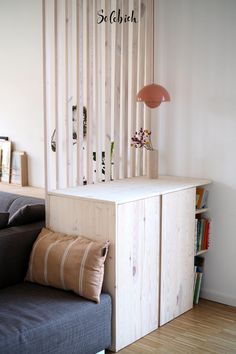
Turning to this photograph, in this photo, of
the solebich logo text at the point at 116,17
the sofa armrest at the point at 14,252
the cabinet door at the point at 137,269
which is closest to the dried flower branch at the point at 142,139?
the cabinet door at the point at 137,269

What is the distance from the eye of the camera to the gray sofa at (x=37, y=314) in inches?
93.2

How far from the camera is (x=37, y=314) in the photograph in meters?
2.52

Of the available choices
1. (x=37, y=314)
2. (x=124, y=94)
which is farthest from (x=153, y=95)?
(x=37, y=314)

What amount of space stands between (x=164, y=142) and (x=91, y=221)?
4.07 feet

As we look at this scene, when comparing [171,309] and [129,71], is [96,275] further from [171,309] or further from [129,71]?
[129,71]

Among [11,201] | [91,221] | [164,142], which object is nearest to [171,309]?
Result: [91,221]

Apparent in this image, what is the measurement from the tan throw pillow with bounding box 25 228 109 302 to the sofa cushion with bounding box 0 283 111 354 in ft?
0.17

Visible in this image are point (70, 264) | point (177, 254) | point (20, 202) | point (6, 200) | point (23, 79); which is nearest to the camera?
point (70, 264)

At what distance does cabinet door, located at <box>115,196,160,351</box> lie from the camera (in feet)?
9.56

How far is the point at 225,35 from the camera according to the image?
350 centimetres

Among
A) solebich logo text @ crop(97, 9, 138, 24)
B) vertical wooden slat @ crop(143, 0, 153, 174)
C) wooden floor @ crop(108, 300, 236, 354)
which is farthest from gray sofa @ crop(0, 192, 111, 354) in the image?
solebich logo text @ crop(97, 9, 138, 24)

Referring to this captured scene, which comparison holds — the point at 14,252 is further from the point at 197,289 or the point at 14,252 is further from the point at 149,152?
the point at 197,289

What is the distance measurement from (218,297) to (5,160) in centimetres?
280

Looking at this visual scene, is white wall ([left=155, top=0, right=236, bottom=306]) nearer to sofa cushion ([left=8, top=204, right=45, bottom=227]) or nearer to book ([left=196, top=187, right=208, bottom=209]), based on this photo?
book ([left=196, top=187, right=208, bottom=209])
